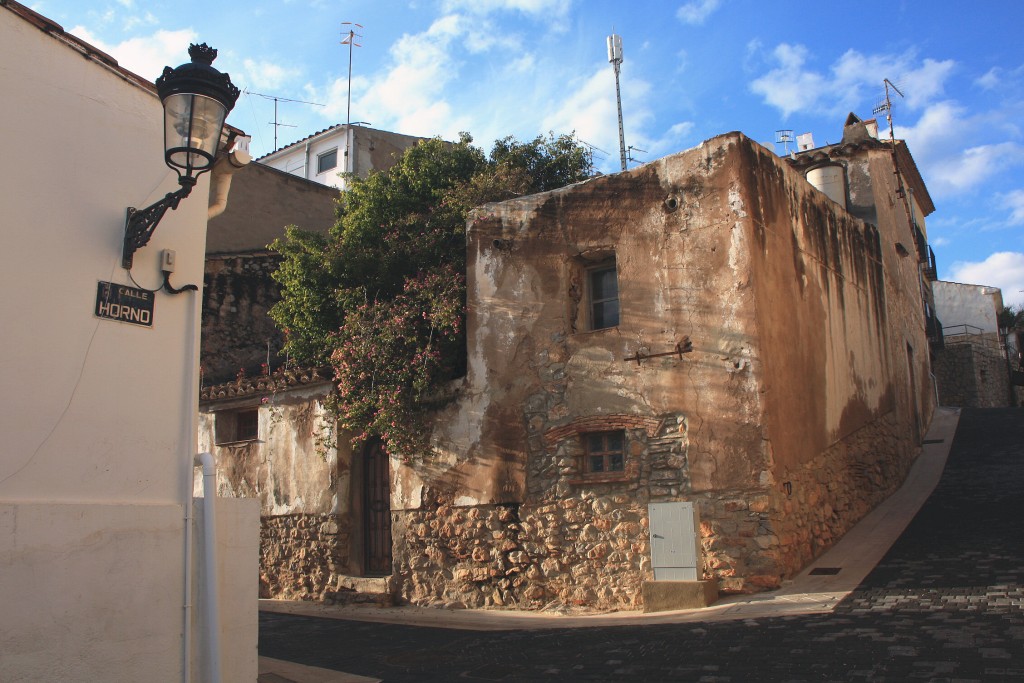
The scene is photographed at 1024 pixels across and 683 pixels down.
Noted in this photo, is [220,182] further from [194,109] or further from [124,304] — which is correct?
[194,109]

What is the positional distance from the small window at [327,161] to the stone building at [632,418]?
1836 cm

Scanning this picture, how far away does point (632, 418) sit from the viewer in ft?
35.3

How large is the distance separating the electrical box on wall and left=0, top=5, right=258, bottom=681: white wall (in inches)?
191

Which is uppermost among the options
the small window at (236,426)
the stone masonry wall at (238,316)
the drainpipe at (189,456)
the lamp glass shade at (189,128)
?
the stone masonry wall at (238,316)

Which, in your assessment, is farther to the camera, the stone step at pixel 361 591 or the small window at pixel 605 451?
the stone step at pixel 361 591

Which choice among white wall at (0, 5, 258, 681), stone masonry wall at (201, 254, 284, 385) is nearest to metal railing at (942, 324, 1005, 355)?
stone masonry wall at (201, 254, 284, 385)

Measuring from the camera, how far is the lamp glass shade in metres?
5.39

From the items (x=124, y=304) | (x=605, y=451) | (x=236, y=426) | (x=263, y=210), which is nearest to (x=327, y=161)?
(x=263, y=210)

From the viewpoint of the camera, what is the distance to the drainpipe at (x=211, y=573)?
5.91 meters

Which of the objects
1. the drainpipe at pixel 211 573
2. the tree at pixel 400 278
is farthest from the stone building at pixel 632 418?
the drainpipe at pixel 211 573

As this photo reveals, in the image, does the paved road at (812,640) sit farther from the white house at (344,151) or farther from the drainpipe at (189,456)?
the white house at (344,151)

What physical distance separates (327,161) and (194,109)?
86.8 ft

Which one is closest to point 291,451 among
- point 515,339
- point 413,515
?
point 413,515

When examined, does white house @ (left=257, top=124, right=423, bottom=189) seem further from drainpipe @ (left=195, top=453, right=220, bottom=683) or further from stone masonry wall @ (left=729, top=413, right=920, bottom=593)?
drainpipe @ (left=195, top=453, right=220, bottom=683)
